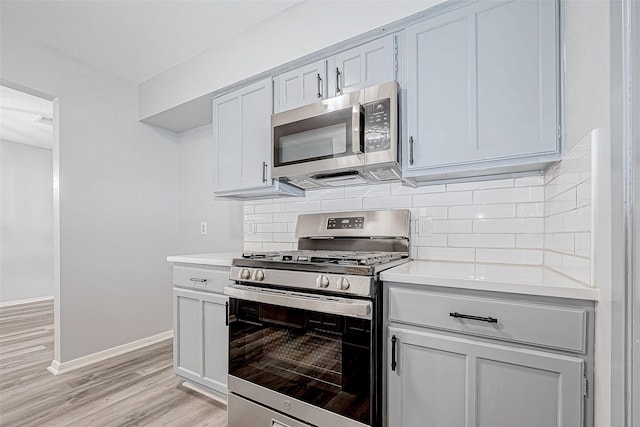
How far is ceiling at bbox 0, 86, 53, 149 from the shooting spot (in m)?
3.15

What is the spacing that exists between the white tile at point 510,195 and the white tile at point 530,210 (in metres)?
0.02

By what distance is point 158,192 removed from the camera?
325 centimetres

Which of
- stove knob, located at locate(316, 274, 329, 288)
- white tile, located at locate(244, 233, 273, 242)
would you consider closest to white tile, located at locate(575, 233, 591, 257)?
stove knob, located at locate(316, 274, 329, 288)

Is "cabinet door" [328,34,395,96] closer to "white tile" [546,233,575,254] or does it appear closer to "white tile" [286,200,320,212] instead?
"white tile" [286,200,320,212]

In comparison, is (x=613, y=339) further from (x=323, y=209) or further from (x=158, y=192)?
(x=158, y=192)

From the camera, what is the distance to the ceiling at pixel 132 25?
6.57 ft

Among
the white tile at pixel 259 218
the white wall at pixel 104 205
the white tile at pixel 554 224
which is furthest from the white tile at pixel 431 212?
the white wall at pixel 104 205

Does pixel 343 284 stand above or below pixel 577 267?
below

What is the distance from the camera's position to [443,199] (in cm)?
182

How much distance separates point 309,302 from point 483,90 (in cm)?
125

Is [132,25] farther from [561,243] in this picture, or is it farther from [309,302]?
[561,243]

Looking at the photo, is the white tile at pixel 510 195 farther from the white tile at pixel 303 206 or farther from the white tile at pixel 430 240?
the white tile at pixel 303 206

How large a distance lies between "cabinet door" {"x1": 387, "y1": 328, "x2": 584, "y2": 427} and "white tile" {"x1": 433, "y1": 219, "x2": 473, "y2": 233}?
0.72 meters

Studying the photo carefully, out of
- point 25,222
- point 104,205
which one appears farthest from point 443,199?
point 25,222
